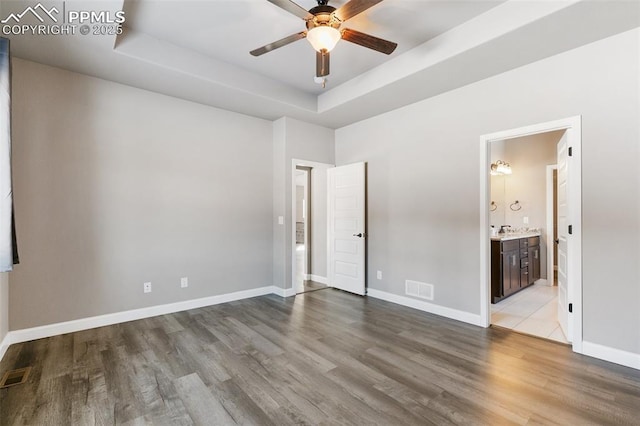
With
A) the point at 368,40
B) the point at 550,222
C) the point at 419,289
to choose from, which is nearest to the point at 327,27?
the point at 368,40

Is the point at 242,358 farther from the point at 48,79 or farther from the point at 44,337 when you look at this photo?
the point at 48,79

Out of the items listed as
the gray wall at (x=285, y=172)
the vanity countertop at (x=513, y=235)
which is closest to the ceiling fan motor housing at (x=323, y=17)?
the gray wall at (x=285, y=172)

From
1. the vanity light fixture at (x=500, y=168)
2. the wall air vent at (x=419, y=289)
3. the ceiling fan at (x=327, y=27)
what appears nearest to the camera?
the ceiling fan at (x=327, y=27)

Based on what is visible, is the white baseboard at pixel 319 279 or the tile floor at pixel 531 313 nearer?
the tile floor at pixel 531 313

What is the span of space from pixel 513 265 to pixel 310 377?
3835mm

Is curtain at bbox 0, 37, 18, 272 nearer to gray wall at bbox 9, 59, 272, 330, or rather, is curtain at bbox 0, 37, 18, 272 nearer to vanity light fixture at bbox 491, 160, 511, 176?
gray wall at bbox 9, 59, 272, 330

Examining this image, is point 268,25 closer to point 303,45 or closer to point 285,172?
point 303,45

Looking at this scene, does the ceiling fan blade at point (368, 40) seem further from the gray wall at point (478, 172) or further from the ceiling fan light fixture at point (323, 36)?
the gray wall at point (478, 172)

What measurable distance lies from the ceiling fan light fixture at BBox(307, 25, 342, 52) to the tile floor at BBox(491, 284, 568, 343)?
3.51m

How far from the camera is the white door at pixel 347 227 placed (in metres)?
4.66

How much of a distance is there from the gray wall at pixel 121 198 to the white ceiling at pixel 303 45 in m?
0.34

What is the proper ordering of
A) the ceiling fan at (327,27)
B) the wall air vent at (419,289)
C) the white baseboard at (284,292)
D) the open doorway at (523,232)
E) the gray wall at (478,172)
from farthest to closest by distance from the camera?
the white baseboard at (284,292) < the open doorway at (523,232) < the wall air vent at (419,289) < the gray wall at (478,172) < the ceiling fan at (327,27)

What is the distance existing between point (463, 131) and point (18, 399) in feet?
15.4

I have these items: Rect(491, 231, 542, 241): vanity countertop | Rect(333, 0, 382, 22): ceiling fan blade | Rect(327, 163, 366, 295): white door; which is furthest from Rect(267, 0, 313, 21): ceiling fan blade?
Rect(491, 231, 542, 241): vanity countertop
